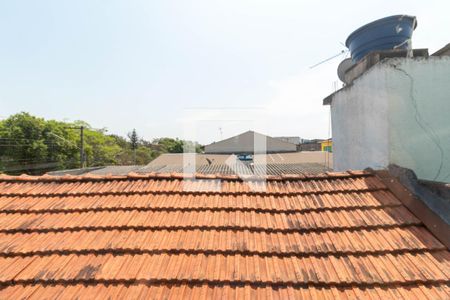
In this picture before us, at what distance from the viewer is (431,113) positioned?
294cm

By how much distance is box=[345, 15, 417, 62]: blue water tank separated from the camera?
350 centimetres

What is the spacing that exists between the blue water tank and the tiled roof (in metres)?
2.10

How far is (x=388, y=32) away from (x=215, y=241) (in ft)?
12.7

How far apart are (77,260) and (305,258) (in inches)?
75.3

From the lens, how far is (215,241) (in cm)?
216

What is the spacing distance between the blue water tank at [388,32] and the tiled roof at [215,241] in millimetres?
2104

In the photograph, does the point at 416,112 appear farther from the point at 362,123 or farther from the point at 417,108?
the point at 362,123

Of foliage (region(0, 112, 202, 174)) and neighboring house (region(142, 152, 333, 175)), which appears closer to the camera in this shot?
neighboring house (region(142, 152, 333, 175))

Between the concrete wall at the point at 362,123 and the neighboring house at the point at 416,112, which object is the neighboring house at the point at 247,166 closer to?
the concrete wall at the point at 362,123

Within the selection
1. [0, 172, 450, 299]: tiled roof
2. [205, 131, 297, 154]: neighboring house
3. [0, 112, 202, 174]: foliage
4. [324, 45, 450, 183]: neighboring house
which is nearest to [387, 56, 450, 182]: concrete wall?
[324, 45, 450, 183]: neighboring house

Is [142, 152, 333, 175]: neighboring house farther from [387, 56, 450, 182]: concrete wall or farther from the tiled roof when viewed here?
[387, 56, 450, 182]: concrete wall

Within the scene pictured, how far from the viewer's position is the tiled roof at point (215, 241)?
1.74 m

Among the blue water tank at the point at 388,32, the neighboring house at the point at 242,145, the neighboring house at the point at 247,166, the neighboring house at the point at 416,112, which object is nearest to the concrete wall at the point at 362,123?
the neighboring house at the point at 416,112

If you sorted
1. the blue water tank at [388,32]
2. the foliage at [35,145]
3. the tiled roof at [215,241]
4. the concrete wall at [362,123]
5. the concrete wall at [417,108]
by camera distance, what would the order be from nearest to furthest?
the tiled roof at [215,241] < the concrete wall at [417,108] < the concrete wall at [362,123] < the blue water tank at [388,32] < the foliage at [35,145]
